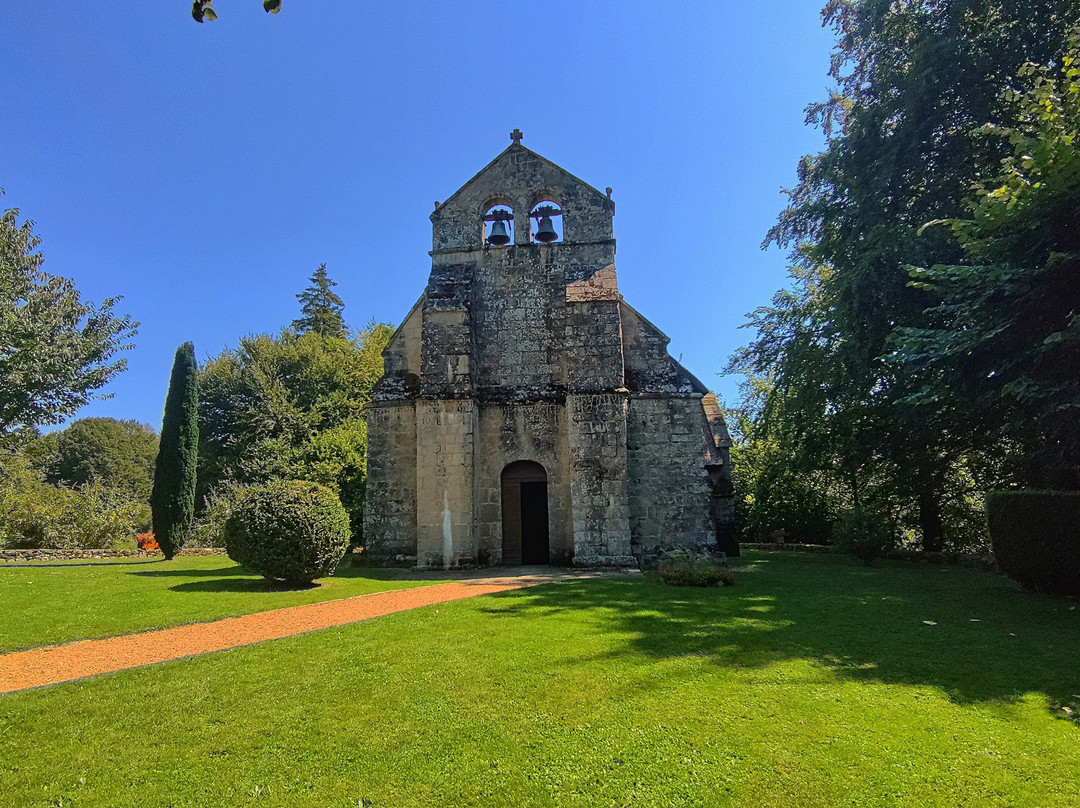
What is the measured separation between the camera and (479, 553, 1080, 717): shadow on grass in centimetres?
Result: 515

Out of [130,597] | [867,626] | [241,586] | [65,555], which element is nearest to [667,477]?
[867,626]

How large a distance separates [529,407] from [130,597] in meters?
8.82

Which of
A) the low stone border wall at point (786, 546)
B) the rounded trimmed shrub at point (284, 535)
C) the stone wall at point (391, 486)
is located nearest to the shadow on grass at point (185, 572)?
the rounded trimmed shrub at point (284, 535)

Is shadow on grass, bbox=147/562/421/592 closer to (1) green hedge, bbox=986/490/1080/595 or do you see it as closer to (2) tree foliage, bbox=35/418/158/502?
(1) green hedge, bbox=986/490/1080/595

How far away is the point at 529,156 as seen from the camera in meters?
15.6

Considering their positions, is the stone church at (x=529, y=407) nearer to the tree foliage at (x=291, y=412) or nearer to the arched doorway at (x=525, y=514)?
the arched doorway at (x=525, y=514)

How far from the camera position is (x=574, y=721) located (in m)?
4.08

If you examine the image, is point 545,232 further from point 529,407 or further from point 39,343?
point 39,343

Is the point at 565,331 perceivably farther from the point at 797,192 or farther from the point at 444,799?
the point at 444,799

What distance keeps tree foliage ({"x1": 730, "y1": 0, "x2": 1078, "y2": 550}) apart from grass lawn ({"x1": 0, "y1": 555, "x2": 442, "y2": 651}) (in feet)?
36.6

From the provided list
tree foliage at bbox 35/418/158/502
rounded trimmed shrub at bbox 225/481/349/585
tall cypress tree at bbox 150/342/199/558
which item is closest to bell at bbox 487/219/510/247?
rounded trimmed shrub at bbox 225/481/349/585

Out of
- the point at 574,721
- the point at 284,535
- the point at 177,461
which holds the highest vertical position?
the point at 177,461

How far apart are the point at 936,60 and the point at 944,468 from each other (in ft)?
33.3

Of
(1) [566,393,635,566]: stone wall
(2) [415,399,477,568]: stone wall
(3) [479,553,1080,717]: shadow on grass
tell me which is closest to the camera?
(3) [479,553,1080,717]: shadow on grass
